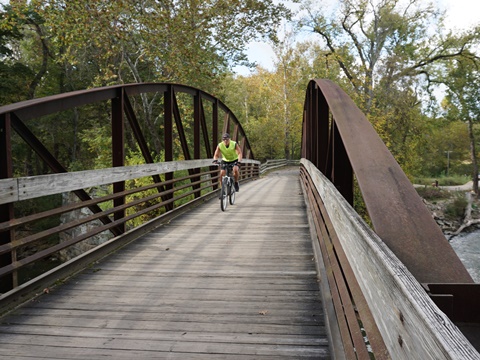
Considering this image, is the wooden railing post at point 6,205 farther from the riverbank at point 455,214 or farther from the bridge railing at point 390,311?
the riverbank at point 455,214

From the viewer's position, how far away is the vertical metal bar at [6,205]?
340 cm

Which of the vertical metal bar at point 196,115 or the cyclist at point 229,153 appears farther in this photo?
the vertical metal bar at point 196,115

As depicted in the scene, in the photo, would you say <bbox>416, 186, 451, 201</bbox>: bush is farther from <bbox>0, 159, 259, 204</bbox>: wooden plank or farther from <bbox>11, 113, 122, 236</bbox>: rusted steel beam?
<bbox>11, 113, 122, 236</bbox>: rusted steel beam

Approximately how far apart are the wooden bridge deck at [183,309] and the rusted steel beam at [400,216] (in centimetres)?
103

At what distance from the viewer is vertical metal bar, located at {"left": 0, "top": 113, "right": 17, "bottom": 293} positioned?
3.40 meters

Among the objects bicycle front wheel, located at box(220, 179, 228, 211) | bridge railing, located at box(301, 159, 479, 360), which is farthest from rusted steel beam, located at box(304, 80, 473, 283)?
bicycle front wheel, located at box(220, 179, 228, 211)

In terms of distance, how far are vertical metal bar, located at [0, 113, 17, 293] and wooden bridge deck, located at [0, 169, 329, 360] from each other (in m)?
0.28

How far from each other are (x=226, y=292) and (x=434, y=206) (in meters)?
32.1

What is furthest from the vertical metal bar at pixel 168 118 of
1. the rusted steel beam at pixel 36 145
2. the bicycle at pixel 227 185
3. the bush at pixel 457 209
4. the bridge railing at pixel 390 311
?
the bush at pixel 457 209

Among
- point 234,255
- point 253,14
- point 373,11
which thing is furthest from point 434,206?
point 234,255

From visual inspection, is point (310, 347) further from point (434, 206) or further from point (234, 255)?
point (434, 206)

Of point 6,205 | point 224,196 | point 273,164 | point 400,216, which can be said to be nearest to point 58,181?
point 6,205

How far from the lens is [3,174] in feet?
11.2

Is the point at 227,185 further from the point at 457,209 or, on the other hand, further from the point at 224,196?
the point at 457,209
